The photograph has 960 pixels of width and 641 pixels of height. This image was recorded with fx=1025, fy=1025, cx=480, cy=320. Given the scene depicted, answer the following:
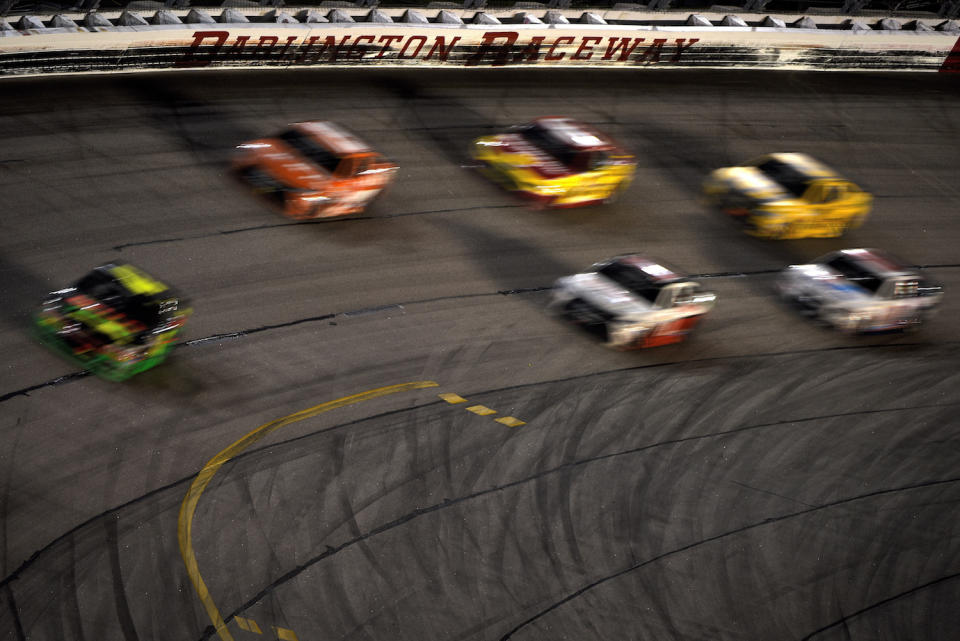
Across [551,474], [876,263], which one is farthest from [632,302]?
[876,263]

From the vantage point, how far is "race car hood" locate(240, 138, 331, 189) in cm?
1847

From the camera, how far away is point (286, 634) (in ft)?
38.8

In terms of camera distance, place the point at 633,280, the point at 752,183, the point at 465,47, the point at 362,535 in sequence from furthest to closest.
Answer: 1. the point at 465,47
2. the point at 752,183
3. the point at 633,280
4. the point at 362,535

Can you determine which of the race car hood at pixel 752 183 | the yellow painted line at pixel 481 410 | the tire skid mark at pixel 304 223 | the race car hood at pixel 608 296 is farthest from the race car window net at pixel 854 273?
the yellow painted line at pixel 481 410

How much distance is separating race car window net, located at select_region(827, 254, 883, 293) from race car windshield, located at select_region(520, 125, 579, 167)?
5317mm

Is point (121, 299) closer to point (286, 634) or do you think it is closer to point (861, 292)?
point (286, 634)

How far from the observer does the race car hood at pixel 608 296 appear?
16.9 metres

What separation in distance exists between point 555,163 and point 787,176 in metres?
4.87

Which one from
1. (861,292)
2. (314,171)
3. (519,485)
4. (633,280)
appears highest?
(314,171)

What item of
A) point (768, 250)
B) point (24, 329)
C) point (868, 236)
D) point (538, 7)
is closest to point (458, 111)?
point (538, 7)

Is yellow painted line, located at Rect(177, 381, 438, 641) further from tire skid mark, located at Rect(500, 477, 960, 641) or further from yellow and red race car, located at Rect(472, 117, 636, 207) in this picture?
yellow and red race car, located at Rect(472, 117, 636, 207)

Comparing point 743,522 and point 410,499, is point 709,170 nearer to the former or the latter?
point 743,522

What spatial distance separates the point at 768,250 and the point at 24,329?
46.0 feet

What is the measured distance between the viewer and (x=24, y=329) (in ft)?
49.3
